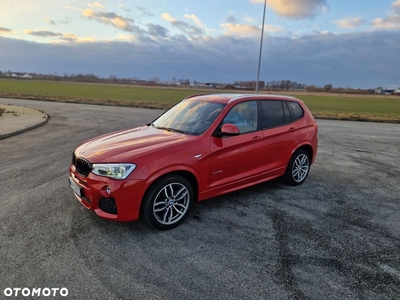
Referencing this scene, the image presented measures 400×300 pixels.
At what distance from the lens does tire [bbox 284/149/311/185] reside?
540cm

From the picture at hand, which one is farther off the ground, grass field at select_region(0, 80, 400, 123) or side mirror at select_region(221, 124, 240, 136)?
side mirror at select_region(221, 124, 240, 136)

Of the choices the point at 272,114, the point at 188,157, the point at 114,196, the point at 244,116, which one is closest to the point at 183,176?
the point at 188,157

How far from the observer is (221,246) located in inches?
135

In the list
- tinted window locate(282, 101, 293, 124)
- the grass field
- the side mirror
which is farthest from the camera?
the grass field

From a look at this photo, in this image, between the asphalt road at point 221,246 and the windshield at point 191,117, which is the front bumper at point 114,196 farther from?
the windshield at point 191,117

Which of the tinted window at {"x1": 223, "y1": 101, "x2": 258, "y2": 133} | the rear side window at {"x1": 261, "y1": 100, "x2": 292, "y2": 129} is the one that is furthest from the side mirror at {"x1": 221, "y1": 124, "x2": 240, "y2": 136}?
the rear side window at {"x1": 261, "y1": 100, "x2": 292, "y2": 129}

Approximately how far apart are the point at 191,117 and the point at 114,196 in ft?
6.05

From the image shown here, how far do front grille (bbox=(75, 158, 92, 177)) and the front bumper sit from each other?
8 centimetres

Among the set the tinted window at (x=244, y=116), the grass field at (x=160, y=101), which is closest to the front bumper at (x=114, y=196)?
the tinted window at (x=244, y=116)

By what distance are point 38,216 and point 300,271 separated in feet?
11.7

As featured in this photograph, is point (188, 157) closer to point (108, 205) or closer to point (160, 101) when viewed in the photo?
point (108, 205)

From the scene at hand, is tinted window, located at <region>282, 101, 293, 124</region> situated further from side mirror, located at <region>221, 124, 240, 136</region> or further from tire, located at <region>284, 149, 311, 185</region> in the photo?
side mirror, located at <region>221, 124, 240, 136</region>

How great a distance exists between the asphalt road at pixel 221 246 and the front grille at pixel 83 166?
2.35 ft

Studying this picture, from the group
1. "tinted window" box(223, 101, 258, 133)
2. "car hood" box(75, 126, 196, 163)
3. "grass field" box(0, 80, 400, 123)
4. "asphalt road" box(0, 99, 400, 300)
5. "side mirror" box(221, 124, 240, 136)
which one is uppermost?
"tinted window" box(223, 101, 258, 133)
